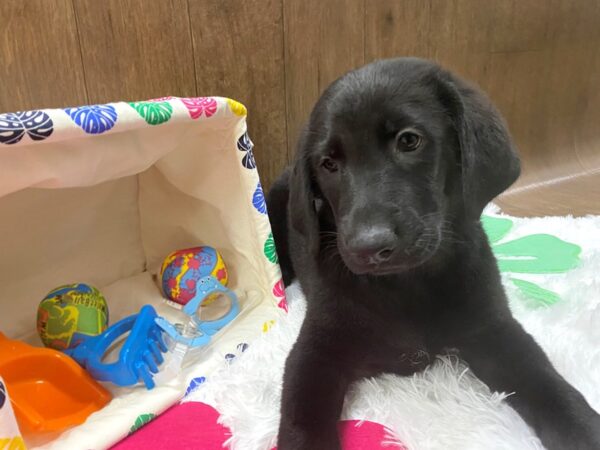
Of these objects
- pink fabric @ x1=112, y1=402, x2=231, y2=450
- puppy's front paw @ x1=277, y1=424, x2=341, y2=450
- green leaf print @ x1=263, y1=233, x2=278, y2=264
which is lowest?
pink fabric @ x1=112, y1=402, x2=231, y2=450

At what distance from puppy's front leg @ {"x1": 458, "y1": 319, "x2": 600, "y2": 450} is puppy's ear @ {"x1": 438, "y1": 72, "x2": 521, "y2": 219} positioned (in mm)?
253

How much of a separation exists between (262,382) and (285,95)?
1.13m

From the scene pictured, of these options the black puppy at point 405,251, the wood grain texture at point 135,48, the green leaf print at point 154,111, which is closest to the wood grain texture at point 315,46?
the wood grain texture at point 135,48

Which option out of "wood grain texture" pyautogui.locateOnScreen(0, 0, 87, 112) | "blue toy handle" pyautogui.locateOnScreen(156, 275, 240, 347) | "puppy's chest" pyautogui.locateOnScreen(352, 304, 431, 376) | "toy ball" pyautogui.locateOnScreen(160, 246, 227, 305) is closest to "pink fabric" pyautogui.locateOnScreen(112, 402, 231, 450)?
"blue toy handle" pyautogui.locateOnScreen(156, 275, 240, 347)

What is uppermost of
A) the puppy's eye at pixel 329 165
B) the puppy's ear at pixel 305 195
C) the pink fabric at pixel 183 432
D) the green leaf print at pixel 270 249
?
the puppy's eye at pixel 329 165

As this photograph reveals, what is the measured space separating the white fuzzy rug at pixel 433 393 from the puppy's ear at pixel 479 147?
359mm

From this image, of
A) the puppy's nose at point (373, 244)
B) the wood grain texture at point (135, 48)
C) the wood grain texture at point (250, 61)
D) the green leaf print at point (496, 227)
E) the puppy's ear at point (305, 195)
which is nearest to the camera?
the puppy's nose at point (373, 244)

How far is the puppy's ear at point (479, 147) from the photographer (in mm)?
911

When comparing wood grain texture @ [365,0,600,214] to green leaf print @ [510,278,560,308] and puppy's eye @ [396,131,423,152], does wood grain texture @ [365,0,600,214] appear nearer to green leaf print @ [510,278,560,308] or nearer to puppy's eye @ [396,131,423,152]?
green leaf print @ [510,278,560,308]

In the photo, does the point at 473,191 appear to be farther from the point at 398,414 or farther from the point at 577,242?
the point at 577,242

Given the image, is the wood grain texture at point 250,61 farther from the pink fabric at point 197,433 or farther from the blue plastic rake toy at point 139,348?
the pink fabric at point 197,433

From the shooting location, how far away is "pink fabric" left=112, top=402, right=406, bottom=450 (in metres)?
0.94

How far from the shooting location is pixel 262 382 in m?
1.09

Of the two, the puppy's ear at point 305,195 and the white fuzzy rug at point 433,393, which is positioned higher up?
the puppy's ear at point 305,195
